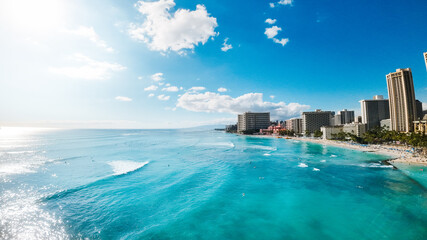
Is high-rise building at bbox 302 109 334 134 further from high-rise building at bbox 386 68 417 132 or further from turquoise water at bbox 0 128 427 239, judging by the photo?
turquoise water at bbox 0 128 427 239

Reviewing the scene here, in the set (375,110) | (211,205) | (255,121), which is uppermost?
(375,110)

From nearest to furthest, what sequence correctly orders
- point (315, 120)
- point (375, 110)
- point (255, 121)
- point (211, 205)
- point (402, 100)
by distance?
1. point (211, 205)
2. point (402, 100)
3. point (375, 110)
4. point (315, 120)
5. point (255, 121)

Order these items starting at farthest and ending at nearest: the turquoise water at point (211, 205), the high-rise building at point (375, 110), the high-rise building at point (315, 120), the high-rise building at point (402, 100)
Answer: the high-rise building at point (315, 120) → the high-rise building at point (375, 110) → the high-rise building at point (402, 100) → the turquoise water at point (211, 205)

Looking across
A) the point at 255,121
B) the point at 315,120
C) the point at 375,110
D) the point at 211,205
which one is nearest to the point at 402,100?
the point at 375,110

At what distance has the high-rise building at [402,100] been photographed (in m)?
97.8

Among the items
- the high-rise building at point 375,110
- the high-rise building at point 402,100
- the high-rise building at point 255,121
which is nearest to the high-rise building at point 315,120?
the high-rise building at point 375,110

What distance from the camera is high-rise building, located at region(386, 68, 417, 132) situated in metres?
97.8

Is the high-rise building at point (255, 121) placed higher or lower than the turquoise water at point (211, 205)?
higher

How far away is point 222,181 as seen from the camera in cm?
2845

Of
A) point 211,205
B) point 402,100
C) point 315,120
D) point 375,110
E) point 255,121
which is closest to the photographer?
point 211,205

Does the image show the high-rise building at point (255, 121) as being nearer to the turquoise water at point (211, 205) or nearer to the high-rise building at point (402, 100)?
the high-rise building at point (402, 100)

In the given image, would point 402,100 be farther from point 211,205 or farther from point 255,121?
point 211,205

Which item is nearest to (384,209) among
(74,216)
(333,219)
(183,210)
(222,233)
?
(333,219)

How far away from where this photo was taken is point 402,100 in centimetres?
10106
